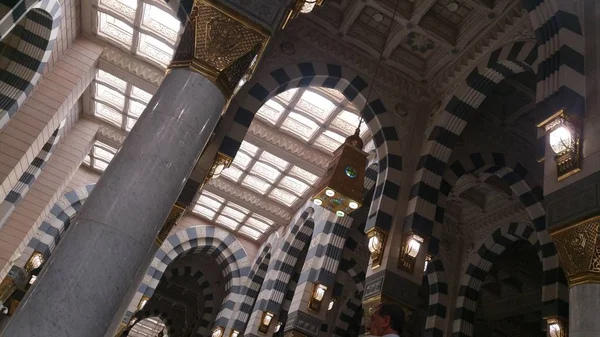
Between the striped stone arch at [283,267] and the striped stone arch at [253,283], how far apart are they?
1781 millimetres

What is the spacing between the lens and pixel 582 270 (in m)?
4.65

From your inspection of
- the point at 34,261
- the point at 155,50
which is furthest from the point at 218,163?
the point at 34,261

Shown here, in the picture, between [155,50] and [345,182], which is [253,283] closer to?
[155,50]

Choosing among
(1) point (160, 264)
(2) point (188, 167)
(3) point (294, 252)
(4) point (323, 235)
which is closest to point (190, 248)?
(1) point (160, 264)

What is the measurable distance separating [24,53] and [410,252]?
8682mm

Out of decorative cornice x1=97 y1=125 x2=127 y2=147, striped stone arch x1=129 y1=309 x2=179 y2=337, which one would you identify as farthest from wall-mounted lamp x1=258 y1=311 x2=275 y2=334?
striped stone arch x1=129 y1=309 x2=179 y2=337

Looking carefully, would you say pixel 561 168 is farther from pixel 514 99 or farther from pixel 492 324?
pixel 492 324

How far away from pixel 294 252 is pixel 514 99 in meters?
7.22

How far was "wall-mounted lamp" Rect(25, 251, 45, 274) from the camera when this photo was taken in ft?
52.1

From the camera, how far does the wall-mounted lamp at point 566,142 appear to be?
5.12 meters

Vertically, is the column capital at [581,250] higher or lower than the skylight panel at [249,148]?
lower

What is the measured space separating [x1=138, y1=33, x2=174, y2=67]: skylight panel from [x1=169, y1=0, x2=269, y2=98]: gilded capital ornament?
8.34 metres

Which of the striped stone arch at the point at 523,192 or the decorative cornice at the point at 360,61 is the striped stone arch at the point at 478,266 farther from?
the decorative cornice at the point at 360,61

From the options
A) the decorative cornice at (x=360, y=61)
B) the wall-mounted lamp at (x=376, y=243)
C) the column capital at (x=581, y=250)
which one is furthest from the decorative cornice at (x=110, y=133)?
the column capital at (x=581, y=250)
